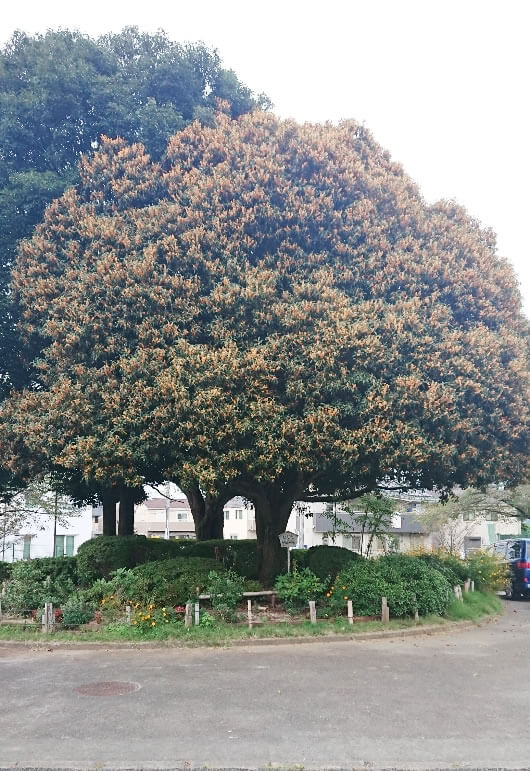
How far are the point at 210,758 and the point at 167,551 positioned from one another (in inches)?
516

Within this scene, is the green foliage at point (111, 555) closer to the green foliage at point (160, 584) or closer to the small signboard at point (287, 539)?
the green foliage at point (160, 584)

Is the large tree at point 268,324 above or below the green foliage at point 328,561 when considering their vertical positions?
above

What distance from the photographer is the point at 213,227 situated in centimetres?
1512

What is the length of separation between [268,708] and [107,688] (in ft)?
7.63

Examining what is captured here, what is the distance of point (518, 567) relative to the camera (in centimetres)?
2156

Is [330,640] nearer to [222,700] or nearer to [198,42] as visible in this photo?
[222,700]

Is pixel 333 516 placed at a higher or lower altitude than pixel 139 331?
lower

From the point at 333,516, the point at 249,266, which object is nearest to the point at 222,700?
the point at 249,266

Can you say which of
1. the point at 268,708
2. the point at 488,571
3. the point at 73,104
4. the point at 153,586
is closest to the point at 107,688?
the point at 268,708

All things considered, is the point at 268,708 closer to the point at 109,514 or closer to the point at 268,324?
the point at 268,324

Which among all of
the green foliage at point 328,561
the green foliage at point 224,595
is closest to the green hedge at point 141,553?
the green foliage at point 328,561

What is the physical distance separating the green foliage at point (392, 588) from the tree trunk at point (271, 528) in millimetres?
2790

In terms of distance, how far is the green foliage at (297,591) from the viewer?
1409 cm

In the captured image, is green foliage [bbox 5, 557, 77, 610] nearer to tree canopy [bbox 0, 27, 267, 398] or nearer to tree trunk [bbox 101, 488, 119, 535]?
tree canopy [bbox 0, 27, 267, 398]
